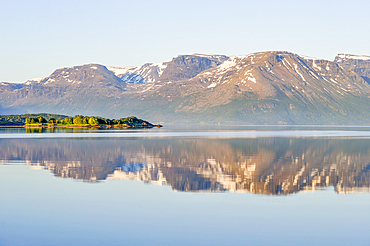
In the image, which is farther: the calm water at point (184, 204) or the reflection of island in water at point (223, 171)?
the reflection of island in water at point (223, 171)

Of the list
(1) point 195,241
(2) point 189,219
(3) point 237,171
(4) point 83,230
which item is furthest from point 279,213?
(3) point 237,171

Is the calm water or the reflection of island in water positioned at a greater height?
the reflection of island in water

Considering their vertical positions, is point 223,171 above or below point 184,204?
above

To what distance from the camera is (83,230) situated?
930 inches

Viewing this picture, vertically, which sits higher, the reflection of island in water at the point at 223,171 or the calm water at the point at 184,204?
the reflection of island in water at the point at 223,171

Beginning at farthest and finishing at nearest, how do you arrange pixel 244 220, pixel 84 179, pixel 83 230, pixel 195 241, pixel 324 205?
pixel 84 179 < pixel 324 205 < pixel 244 220 < pixel 83 230 < pixel 195 241

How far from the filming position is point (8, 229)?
931 inches

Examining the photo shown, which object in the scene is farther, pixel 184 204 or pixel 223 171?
pixel 223 171

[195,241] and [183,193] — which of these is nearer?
[195,241]

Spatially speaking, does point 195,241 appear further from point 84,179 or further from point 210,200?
point 84,179

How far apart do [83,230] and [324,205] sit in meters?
15.6

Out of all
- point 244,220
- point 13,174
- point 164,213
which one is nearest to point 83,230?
point 164,213

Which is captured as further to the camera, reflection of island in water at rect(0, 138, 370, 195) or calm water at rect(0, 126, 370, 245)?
reflection of island in water at rect(0, 138, 370, 195)

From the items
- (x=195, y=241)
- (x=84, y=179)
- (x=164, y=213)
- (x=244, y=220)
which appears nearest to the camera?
(x=195, y=241)
